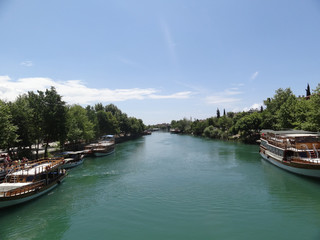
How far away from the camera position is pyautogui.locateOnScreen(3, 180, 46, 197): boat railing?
66.1 ft

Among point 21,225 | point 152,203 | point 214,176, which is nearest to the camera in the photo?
point 21,225

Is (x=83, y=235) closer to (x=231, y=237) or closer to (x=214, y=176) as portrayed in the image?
(x=231, y=237)

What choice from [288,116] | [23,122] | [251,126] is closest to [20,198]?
[23,122]

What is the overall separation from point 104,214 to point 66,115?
104 ft

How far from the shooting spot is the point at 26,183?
2248 centimetres

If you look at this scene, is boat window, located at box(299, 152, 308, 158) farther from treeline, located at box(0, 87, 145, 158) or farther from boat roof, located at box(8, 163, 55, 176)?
treeline, located at box(0, 87, 145, 158)

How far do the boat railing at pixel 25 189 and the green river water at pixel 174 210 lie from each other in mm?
1357

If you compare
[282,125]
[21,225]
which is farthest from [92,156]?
[282,125]

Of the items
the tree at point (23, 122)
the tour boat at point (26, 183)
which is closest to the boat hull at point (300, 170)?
the tour boat at point (26, 183)

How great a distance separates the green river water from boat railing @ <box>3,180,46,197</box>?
136 cm

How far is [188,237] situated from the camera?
14.6 m

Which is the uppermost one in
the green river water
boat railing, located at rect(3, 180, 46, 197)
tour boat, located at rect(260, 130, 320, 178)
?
tour boat, located at rect(260, 130, 320, 178)

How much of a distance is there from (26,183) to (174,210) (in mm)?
17041

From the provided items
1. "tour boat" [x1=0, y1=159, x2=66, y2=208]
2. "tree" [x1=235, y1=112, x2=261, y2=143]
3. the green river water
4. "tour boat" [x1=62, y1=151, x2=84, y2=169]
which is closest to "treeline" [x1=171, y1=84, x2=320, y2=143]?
"tree" [x1=235, y1=112, x2=261, y2=143]
